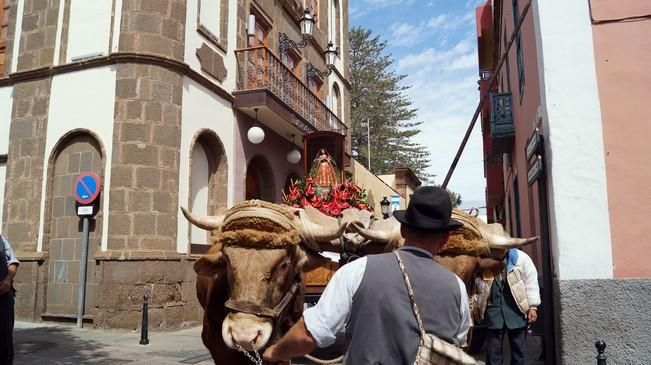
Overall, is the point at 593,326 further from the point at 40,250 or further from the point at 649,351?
the point at 40,250

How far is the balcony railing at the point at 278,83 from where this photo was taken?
13977mm

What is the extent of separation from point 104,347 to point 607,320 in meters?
7.18

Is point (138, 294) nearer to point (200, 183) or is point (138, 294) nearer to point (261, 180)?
point (200, 183)

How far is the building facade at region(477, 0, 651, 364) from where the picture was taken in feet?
18.9

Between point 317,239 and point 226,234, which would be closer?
point 226,234

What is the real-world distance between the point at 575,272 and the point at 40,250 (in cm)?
1016

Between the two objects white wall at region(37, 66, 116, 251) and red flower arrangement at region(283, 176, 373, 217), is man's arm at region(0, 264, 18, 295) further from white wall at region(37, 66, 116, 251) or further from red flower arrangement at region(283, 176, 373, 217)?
white wall at region(37, 66, 116, 251)

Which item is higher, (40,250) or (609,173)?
(609,173)

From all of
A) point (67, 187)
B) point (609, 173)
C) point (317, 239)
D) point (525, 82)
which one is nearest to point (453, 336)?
point (317, 239)

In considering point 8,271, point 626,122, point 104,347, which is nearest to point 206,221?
point 8,271

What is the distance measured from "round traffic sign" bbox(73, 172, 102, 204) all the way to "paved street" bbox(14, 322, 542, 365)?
2.51 m

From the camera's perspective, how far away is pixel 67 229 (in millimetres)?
10898

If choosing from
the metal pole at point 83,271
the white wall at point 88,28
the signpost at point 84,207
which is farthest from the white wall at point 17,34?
the metal pole at point 83,271

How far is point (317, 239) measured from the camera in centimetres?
368
